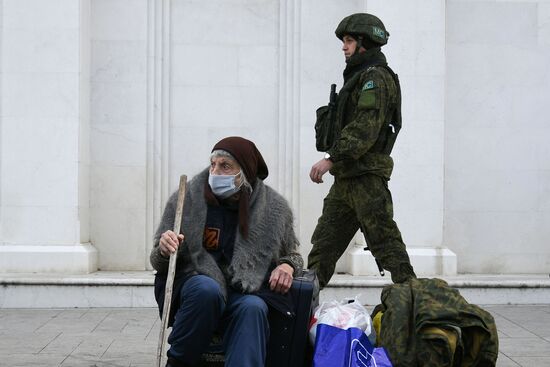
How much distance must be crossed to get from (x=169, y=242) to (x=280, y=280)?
559mm

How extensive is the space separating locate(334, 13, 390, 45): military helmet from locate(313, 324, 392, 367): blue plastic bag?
6.27 feet

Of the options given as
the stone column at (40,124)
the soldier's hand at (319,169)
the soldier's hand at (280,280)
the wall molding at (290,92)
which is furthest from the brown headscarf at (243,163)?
the wall molding at (290,92)

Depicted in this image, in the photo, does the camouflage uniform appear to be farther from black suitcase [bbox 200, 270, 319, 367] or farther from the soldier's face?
black suitcase [bbox 200, 270, 319, 367]

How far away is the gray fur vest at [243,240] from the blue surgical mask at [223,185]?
0.24 ft

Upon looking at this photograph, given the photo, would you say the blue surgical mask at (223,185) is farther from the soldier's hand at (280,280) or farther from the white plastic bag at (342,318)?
the white plastic bag at (342,318)

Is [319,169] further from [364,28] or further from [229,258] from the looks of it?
[229,258]

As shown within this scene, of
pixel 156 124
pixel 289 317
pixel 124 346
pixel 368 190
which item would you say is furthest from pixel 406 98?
pixel 289 317

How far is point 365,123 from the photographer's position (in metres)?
5.07

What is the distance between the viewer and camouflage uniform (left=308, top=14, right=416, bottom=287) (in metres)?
5.08

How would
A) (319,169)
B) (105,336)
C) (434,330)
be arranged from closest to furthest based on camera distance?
(434,330) < (319,169) < (105,336)

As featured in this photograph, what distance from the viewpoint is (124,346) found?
18.6 ft

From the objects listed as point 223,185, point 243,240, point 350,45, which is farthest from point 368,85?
point 243,240

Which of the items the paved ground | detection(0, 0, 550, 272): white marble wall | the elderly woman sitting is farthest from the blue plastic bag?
detection(0, 0, 550, 272): white marble wall

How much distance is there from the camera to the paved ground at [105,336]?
5.28 metres
